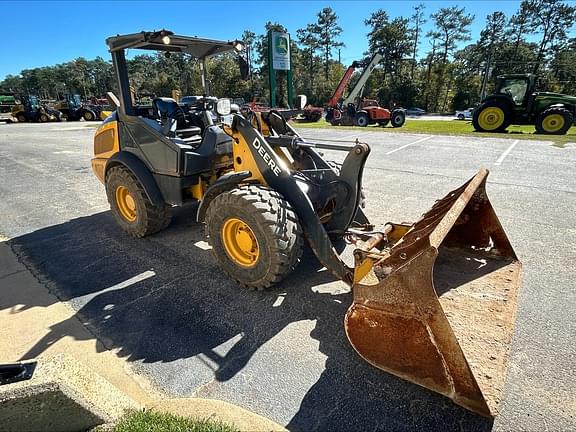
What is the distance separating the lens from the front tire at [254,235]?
287 cm

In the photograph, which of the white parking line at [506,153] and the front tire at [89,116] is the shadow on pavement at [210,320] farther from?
the front tire at [89,116]

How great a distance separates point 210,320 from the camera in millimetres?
2908

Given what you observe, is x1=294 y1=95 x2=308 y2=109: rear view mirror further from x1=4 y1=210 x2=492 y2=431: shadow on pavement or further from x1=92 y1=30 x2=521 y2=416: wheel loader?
x1=4 y1=210 x2=492 y2=431: shadow on pavement

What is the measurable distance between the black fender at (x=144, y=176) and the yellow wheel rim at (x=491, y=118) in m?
16.9

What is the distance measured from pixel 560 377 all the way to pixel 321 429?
1.55 metres

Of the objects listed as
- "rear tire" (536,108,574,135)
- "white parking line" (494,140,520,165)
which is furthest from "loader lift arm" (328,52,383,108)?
"white parking line" (494,140,520,165)

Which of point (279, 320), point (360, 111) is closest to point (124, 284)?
point (279, 320)

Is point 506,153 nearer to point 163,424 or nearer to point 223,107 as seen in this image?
point 223,107

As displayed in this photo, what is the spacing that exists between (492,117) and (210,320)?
1791 centimetres

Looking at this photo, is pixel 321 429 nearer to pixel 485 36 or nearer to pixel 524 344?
pixel 524 344

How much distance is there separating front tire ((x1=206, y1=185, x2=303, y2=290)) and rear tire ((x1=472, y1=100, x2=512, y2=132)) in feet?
56.0

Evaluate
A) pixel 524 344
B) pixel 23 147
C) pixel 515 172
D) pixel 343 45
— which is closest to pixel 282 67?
pixel 23 147

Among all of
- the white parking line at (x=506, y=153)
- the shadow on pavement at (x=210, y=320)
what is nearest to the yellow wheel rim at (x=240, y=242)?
the shadow on pavement at (x=210, y=320)

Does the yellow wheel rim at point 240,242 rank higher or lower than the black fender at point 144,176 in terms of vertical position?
lower
